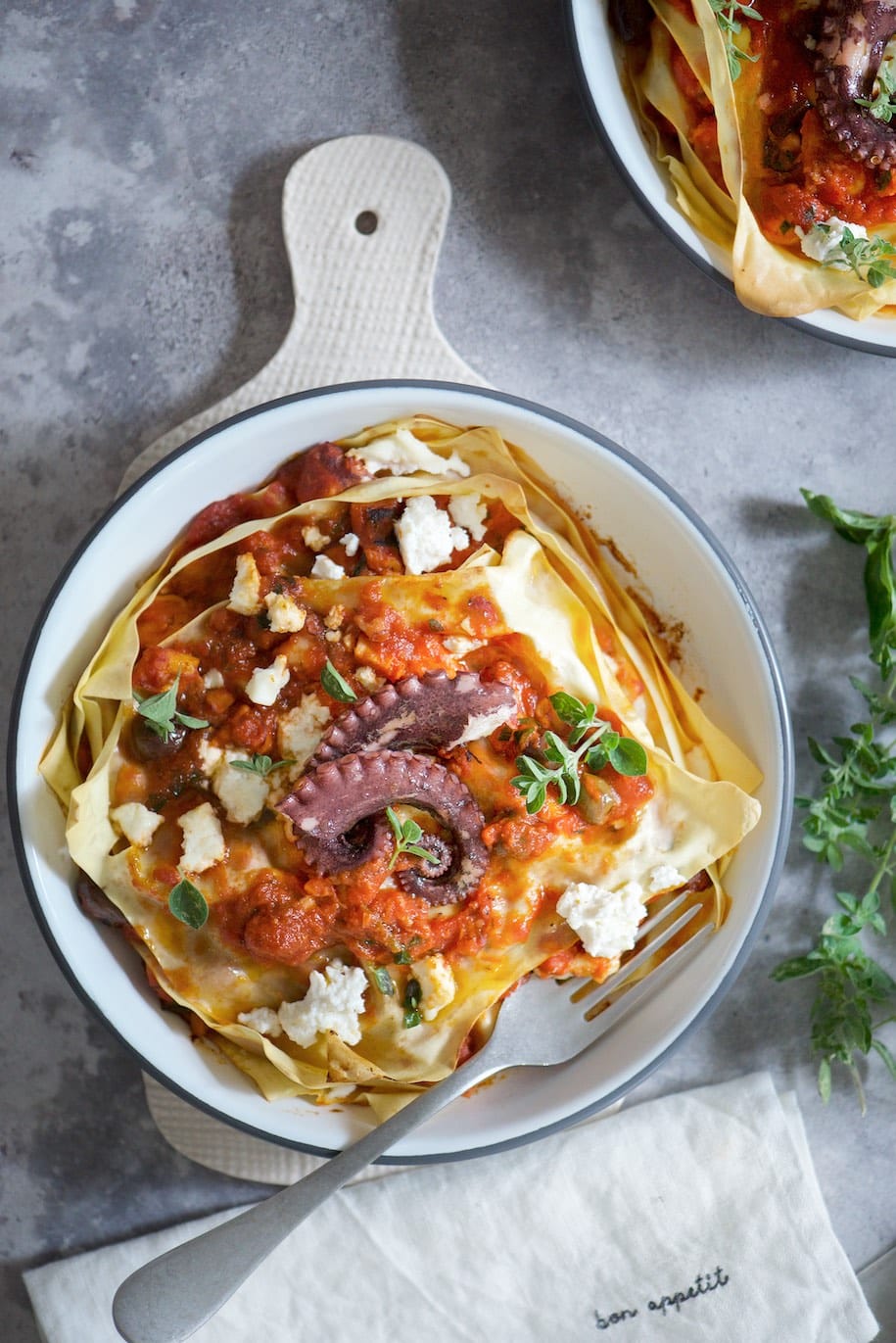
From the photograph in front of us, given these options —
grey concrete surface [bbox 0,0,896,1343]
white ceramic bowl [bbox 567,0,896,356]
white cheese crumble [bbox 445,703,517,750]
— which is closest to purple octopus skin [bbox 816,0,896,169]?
white ceramic bowl [bbox 567,0,896,356]

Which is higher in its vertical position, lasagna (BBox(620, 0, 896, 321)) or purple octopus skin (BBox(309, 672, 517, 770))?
lasagna (BBox(620, 0, 896, 321))

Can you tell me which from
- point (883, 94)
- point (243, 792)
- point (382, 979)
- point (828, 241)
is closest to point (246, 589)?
point (243, 792)

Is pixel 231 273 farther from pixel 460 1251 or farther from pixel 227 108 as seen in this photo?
pixel 460 1251

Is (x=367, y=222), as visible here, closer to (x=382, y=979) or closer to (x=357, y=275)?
(x=357, y=275)

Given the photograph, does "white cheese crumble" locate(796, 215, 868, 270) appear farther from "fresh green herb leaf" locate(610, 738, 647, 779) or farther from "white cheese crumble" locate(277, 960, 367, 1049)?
"white cheese crumble" locate(277, 960, 367, 1049)

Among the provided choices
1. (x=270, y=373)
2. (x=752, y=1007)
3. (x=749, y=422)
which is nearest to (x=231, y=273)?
(x=270, y=373)

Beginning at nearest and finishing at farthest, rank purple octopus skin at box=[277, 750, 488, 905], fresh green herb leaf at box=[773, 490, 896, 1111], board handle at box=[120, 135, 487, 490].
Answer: purple octopus skin at box=[277, 750, 488, 905] < board handle at box=[120, 135, 487, 490] < fresh green herb leaf at box=[773, 490, 896, 1111]

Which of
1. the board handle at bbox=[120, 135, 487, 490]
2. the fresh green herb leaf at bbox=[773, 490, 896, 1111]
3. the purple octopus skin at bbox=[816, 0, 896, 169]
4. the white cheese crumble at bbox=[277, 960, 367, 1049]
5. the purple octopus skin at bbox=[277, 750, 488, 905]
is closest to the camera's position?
the purple octopus skin at bbox=[277, 750, 488, 905]
